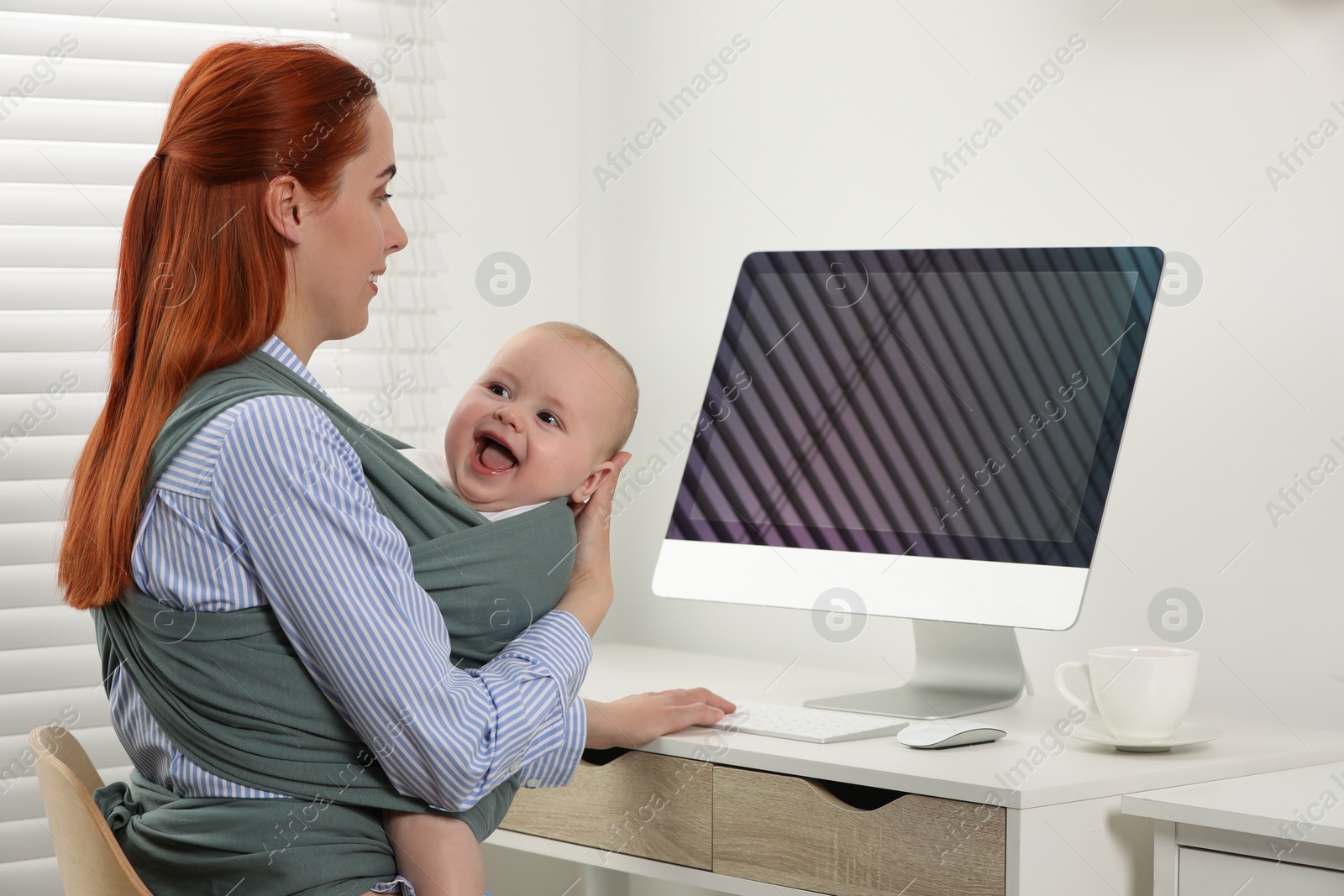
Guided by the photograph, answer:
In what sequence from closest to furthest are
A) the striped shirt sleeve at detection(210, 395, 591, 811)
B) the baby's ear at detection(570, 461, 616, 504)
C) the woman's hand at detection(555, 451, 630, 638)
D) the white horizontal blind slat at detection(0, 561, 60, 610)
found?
the striped shirt sleeve at detection(210, 395, 591, 811) → the woman's hand at detection(555, 451, 630, 638) → the baby's ear at detection(570, 461, 616, 504) → the white horizontal blind slat at detection(0, 561, 60, 610)

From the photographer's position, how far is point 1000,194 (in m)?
1.81

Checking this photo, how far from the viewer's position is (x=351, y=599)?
36.3 inches

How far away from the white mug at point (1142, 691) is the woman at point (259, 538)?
0.58m

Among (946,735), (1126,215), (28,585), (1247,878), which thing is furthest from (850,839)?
(28,585)

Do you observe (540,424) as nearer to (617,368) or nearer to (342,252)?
(617,368)

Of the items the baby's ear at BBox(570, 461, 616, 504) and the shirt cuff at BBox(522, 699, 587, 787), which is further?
the baby's ear at BBox(570, 461, 616, 504)

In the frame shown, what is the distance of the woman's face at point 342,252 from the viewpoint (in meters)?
1.05

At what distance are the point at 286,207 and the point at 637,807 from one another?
75 centimetres

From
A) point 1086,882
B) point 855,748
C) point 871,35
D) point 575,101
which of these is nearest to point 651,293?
point 575,101

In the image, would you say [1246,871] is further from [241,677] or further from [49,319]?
[49,319]

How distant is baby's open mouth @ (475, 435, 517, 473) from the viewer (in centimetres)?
127

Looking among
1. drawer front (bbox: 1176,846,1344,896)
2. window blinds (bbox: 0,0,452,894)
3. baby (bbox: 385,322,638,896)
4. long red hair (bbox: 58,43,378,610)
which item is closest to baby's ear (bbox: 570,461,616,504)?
baby (bbox: 385,322,638,896)

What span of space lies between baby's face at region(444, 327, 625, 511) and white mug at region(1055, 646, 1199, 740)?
1.86 ft

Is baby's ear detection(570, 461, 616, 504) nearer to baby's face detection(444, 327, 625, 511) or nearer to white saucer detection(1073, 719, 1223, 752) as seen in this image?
baby's face detection(444, 327, 625, 511)
